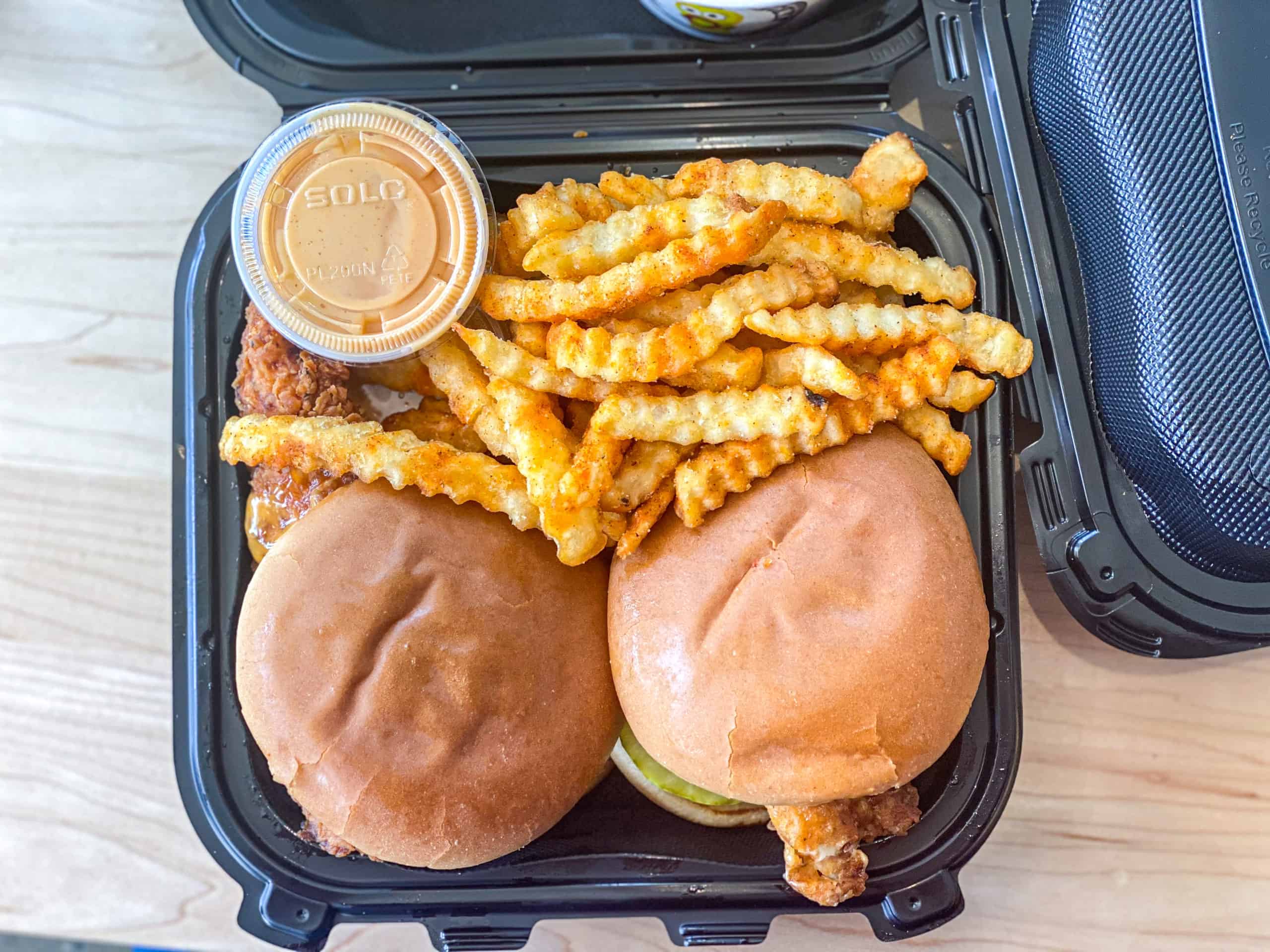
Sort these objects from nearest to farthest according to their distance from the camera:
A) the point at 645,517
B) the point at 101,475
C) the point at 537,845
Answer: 1. the point at 645,517
2. the point at 537,845
3. the point at 101,475

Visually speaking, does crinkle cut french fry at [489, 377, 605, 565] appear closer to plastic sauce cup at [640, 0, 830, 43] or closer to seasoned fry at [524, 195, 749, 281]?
seasoned fry at [524, 195, 749, 281]

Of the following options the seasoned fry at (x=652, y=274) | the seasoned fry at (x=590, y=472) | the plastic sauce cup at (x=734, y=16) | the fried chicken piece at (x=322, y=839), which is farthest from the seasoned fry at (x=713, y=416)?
the fried chicken piece at (x=322, y=839)

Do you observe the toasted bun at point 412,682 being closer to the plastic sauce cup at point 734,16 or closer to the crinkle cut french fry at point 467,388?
the crinkle cut french fry at point 467,388

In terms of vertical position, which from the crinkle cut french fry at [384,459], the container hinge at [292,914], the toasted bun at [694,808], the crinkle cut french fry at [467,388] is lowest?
the container hinge at [292,914]

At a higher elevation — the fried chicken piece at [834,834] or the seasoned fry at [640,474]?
the seasoned fry at [640,474]

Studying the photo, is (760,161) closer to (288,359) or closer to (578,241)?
(578,241)

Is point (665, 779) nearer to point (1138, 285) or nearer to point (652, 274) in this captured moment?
point (652, 274)

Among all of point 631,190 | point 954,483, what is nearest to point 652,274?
point 631,190
